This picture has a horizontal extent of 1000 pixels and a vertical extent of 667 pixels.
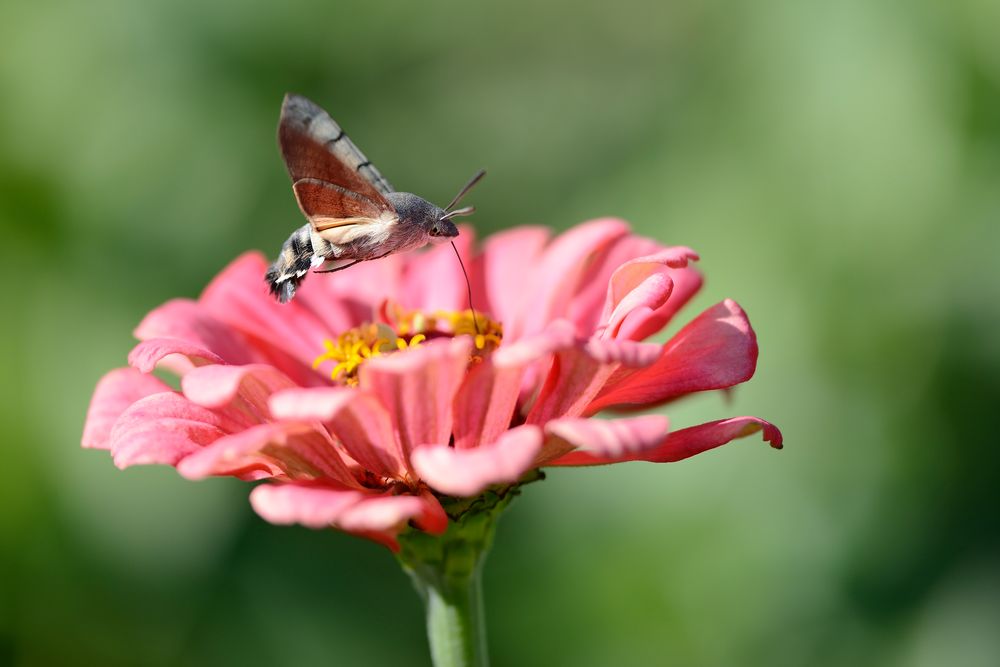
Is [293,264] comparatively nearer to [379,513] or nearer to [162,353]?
[162,353]

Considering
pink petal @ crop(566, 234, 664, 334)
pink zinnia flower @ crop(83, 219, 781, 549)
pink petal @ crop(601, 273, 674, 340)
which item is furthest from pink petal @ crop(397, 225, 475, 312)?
pink petal @ crop(601, 273, 674, 340)

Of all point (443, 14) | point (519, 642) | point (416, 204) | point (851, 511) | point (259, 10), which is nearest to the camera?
point (416, 204)

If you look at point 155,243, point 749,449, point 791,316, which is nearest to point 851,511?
point 749,449

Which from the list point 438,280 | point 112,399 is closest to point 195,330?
point 112,399

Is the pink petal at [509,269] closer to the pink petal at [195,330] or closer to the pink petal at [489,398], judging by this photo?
the pink petal at [195,330]

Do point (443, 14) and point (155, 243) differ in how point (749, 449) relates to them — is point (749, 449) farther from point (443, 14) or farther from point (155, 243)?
point (443, 14)

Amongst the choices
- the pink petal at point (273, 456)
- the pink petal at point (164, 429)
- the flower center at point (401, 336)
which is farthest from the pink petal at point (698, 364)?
the pink petal at point (164, 429)

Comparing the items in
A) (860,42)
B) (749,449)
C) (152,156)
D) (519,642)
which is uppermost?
(152,156)
